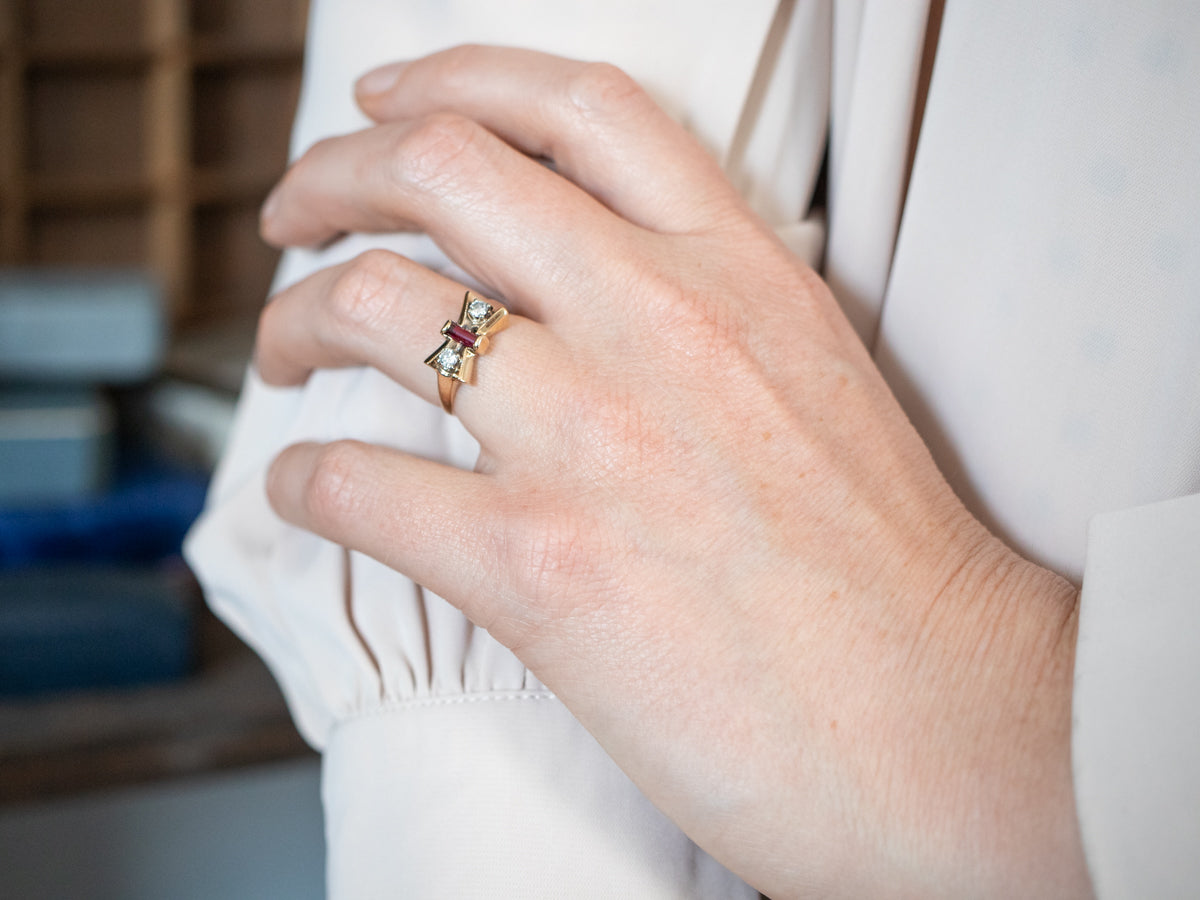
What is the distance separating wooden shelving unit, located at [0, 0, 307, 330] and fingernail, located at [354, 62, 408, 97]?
6.61 ft

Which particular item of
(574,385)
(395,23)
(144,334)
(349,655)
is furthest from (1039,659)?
(144,334)

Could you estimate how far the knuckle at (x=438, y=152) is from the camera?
427 millimetres

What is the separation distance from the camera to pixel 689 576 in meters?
0.37

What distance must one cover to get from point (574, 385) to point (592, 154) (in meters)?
0.12

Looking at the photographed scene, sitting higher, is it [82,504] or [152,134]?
[152,134]

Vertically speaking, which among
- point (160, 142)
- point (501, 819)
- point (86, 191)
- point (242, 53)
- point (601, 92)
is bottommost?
point (501, 819)

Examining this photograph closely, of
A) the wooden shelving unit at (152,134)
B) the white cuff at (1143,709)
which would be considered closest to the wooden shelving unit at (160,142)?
the wooden shelving unit at (152,134)

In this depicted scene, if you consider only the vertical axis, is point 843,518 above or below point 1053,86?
below

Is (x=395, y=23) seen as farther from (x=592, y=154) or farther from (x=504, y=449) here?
(x=504, y=449)

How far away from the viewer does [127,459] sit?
2076 millimetres

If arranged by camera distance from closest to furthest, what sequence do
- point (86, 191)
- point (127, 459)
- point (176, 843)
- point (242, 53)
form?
point (176, 843)
point (127, 459)
point (86, 191)
point (242, 53)

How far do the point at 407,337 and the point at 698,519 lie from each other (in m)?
0.16

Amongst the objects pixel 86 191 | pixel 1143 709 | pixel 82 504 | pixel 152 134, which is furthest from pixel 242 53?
pixel 1143 709

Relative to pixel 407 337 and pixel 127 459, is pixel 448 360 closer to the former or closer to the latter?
pixel 407 337
